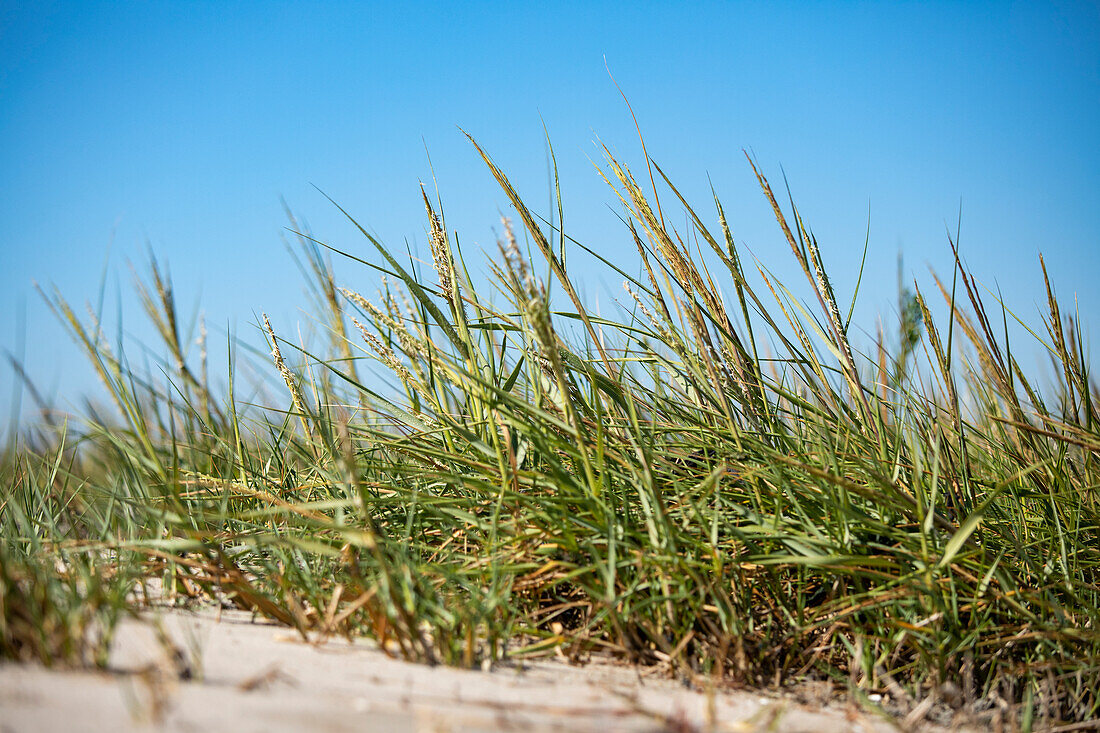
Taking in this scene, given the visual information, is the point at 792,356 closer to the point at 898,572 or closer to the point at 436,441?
the point at 898,572

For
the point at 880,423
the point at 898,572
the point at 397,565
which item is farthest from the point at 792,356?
the point at 397,565

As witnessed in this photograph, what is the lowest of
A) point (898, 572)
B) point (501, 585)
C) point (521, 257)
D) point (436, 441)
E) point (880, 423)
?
point (501, 585)

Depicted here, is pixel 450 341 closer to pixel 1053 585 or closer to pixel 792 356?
pixel 792 356

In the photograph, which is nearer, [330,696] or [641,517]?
[330,696]

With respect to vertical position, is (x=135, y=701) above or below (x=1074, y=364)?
below

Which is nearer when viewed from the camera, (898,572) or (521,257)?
(521,257)

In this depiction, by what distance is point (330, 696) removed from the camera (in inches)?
39.2

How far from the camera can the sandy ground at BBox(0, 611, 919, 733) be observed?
860mm

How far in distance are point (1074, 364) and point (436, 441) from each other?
5.66 ft

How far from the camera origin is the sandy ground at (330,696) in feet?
2.82

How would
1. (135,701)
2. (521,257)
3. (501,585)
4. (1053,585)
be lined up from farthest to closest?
(1053,585)
(501,585)
(521,257)
(135,701)

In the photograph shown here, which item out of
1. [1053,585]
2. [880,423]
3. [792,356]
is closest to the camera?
[1053,585]

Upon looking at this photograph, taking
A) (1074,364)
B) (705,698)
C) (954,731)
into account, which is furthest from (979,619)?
(1074,364)

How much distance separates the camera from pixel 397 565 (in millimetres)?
1393
